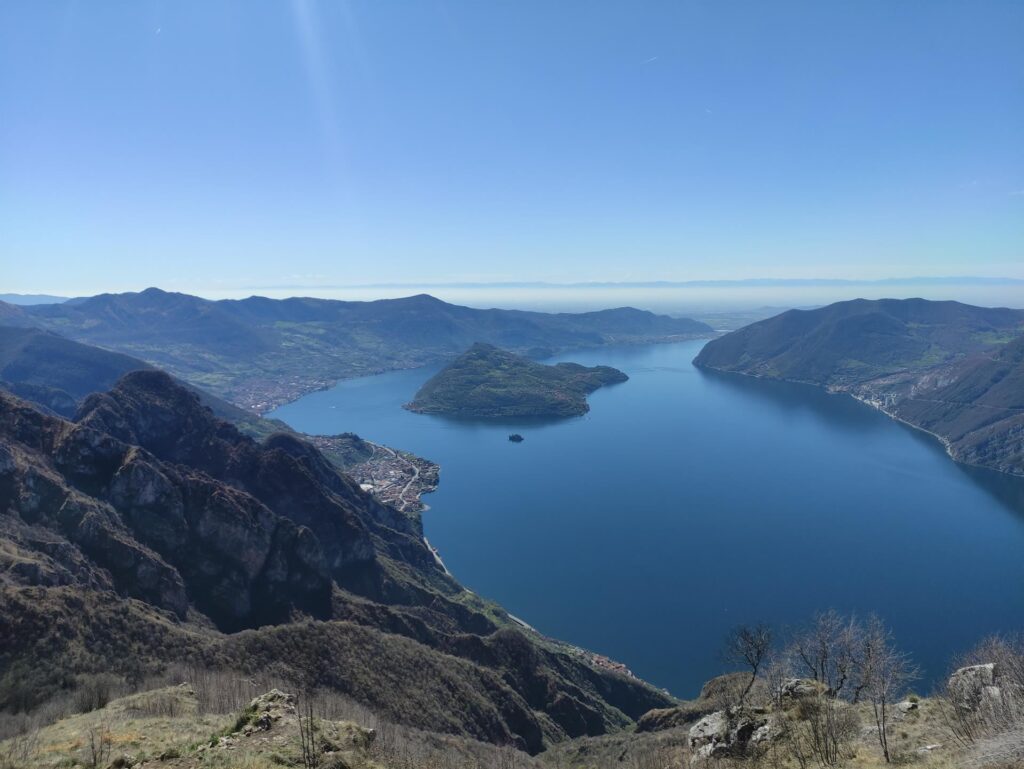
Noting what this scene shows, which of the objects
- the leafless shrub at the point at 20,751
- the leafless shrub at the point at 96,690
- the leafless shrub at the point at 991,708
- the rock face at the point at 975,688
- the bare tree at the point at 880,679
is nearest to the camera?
the leafless shrub at the point at 991,708

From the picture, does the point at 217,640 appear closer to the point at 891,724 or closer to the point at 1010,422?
the point at 891,724

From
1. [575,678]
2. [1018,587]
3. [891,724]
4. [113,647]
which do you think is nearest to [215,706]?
[113,647]

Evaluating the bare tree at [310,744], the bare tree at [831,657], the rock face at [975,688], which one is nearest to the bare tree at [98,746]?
the bare tree at [310,744]

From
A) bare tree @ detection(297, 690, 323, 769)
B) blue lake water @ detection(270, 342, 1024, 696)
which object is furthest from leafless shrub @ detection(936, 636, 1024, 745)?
blue lake water @ detection(270, 342, 1024, 696)

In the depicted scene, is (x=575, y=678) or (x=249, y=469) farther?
(x=249, y=469)

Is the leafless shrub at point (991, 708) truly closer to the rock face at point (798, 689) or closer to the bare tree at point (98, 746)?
the rock face at point (798, 689)

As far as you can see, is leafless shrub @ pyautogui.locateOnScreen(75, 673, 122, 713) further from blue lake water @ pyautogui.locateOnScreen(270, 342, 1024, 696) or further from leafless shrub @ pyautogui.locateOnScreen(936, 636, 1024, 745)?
blue lake water @ pyautogui.locateOnScreen(270, 342, 1024, 696)

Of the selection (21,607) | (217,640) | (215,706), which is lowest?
(217,640)
